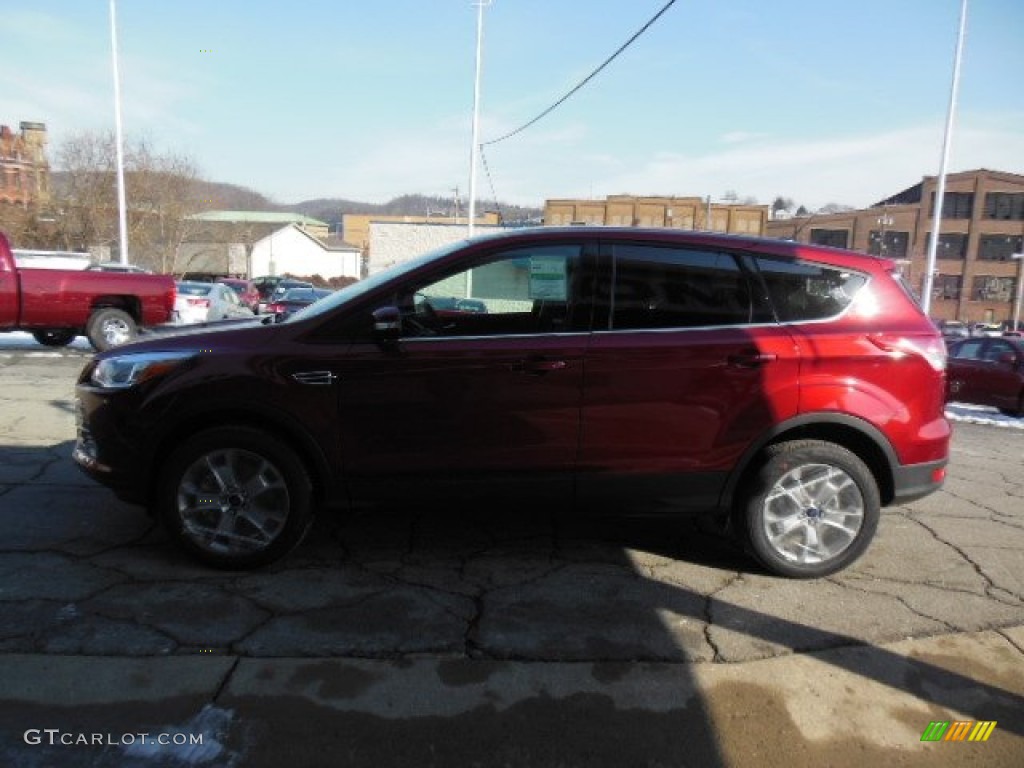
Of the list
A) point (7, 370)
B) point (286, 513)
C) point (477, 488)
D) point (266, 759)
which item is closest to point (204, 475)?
point (286, 513)

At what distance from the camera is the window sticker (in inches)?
155

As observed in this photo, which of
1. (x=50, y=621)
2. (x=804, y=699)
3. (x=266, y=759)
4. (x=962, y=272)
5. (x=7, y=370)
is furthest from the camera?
(x=962, y=272)

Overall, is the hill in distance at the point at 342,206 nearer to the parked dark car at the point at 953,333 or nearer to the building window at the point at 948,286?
the parked dark car at the point at 953,333

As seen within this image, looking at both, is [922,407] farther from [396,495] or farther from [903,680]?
[396,495]

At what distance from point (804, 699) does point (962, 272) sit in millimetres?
83476

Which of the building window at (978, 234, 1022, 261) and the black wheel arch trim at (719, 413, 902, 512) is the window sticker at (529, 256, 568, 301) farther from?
the building window at (978, 234, 1022, 261)

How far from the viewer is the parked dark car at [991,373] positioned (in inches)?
521

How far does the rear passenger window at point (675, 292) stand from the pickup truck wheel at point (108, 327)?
10406 millimetres

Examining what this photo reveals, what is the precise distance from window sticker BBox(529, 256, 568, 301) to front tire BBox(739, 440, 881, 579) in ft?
4.53

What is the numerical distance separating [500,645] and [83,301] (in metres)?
11.2

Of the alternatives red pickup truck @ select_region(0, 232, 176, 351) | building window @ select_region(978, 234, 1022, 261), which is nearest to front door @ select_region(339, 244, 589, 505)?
red pickup truck @ select_region(0, 232, 176, 351)

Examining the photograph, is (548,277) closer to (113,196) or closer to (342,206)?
(113,196)

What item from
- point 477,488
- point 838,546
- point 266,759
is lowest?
point 266,759

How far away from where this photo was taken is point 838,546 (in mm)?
4055
